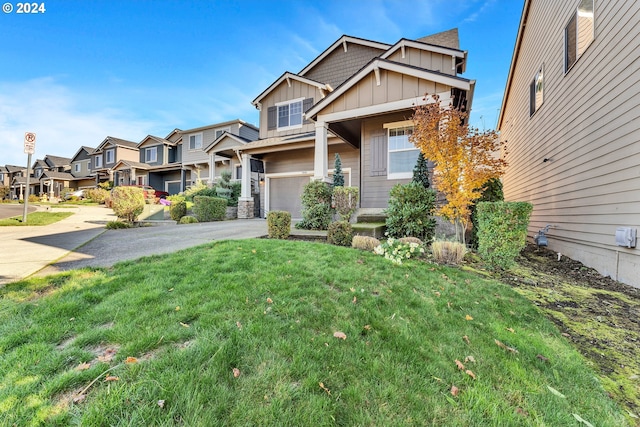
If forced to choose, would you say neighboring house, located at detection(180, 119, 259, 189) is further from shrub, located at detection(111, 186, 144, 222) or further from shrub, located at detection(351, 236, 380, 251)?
shrub, located at detection(351, 236, 380, 251)

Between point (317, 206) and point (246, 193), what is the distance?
6.01 m

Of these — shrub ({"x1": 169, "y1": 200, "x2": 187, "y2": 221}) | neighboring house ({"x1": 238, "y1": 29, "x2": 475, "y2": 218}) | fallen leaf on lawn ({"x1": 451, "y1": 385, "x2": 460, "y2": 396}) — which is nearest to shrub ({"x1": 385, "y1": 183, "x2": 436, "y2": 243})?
neighboring house ({"x1": 238, "y1": 29, "x2": 475, "y2": 218})

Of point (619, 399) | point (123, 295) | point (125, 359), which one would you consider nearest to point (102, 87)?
point (123, 295)

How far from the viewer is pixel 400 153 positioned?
8883 millimetres

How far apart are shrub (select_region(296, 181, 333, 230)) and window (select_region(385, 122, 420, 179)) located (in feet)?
8.69

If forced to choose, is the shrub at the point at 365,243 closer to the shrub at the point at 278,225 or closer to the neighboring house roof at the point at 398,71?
the shrub at the point at 278,225

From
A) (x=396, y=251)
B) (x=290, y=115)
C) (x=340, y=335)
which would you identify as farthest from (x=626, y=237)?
(x=290, y=115)

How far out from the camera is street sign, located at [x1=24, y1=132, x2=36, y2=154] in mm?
8508

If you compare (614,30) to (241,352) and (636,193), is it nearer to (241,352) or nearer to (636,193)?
(636,193)

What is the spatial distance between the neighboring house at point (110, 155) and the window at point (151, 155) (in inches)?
160

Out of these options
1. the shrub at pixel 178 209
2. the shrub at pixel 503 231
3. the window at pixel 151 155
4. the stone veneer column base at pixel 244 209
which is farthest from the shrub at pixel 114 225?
the window at pixel 151 155

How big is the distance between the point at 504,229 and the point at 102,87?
663 inches

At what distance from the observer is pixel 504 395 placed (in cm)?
174

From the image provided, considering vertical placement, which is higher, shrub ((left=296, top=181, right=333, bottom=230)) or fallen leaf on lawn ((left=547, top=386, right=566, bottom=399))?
shrub ((left=296, top=181, right=333, bottom=230))
